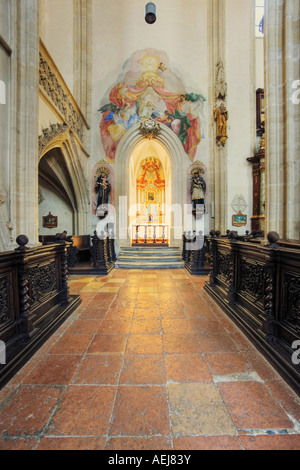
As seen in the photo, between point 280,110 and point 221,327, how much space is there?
10.9 feet

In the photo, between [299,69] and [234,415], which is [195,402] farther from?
[299,69]

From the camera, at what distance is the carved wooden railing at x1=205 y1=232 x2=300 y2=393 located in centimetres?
204

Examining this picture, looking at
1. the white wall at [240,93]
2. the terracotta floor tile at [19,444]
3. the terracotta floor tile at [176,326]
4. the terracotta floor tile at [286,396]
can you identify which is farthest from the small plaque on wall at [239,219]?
the terracotta floor tile at [19,444]

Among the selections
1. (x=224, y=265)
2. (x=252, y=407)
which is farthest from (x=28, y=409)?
(x=224, y=265)

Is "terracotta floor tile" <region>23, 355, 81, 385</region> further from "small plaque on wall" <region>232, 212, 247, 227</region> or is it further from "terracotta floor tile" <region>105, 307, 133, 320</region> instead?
"small plaque on wall" <region>232, 212, 247, 227</region>

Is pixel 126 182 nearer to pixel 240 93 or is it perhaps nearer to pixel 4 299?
pixel 240 93

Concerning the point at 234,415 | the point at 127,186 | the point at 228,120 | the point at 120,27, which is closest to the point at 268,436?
the point at 234,415

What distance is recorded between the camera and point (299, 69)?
10.6ft

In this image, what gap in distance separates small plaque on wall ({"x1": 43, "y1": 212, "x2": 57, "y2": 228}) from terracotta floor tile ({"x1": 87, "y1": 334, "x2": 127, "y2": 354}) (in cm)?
740

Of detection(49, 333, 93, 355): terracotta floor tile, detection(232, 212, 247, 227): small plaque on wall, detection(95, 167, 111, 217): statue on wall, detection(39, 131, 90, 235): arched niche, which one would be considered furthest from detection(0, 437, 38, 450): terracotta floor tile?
detection(232, 212, 247, 227): small plaque on wall

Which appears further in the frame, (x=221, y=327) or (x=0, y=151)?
(x=0, y=151)

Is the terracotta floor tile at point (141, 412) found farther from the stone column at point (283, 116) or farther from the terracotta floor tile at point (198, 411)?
the stone column at point (283, 116)

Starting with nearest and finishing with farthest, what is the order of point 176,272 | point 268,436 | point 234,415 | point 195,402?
point 268,436, point 234,415, point 195,402, point 176,272

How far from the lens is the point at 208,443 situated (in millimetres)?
1322
